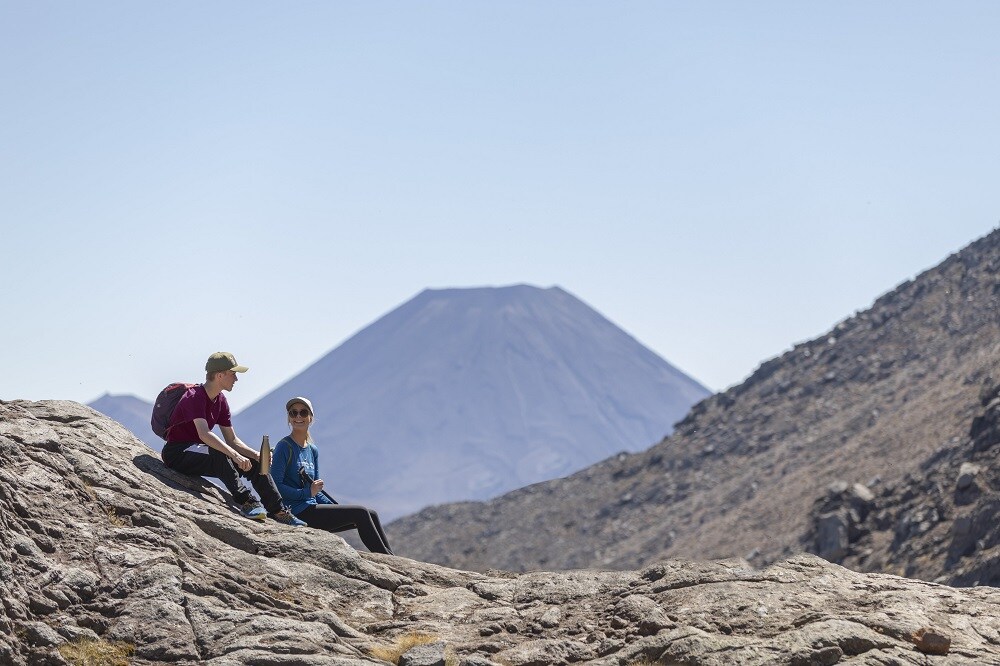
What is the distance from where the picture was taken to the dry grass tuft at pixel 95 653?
37.6 ft

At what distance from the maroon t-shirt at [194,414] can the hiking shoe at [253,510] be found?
3.22 ft

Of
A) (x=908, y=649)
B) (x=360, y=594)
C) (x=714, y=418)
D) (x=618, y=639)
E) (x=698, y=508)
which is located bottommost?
(x=908, y=649)

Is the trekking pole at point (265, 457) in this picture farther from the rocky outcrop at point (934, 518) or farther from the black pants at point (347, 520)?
the rocky outcrop at point (934, 518)

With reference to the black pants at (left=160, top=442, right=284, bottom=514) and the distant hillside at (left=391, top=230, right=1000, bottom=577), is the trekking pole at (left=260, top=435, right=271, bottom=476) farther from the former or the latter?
the distant hillside at (left=391, top=230, right=1000, bottom=577)

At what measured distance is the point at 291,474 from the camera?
51.7ft

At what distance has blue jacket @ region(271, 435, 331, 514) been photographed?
1563 cm

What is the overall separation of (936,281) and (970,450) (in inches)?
1591

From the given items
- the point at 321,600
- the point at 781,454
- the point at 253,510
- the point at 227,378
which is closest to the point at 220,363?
the point at 227,378

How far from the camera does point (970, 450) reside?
52281 mm

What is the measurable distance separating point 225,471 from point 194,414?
2.64 ft

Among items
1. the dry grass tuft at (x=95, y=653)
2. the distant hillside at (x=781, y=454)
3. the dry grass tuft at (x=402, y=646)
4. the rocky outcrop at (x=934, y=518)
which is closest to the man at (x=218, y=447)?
the dry grass tuft at (x=402, y=646)

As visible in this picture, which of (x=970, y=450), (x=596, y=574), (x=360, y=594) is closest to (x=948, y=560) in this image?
(x=970, y=450)

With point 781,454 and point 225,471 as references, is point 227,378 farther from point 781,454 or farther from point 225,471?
point 781,454

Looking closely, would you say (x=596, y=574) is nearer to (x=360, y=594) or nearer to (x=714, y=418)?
(x=360, y=594)
